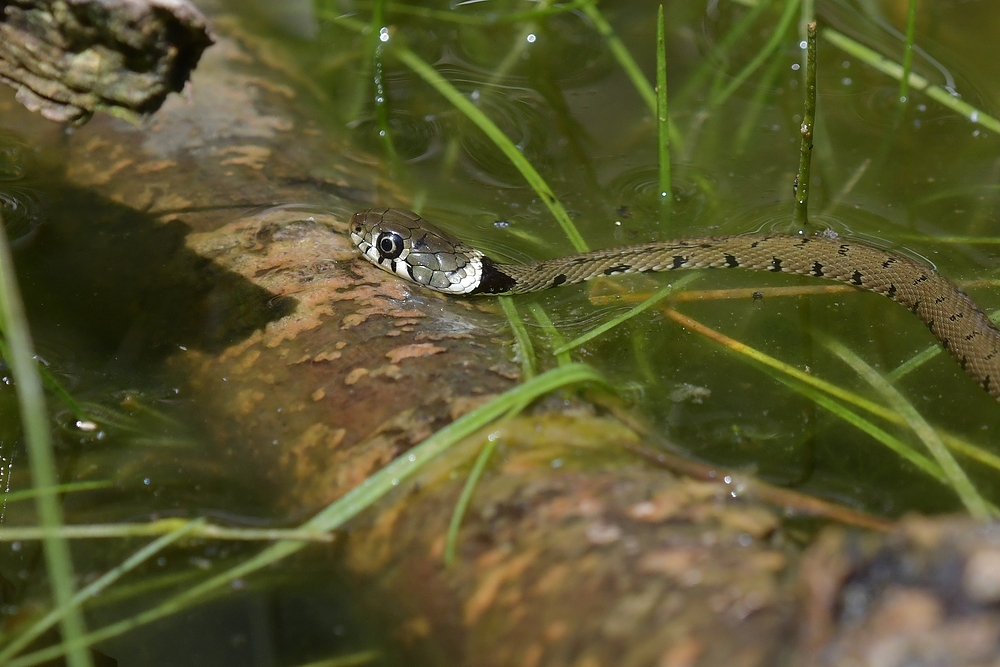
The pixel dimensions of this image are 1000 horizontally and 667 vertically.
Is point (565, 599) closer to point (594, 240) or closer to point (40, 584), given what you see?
point (40, 584)

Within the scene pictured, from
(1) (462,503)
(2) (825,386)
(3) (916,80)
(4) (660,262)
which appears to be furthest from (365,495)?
(3) (916,80)

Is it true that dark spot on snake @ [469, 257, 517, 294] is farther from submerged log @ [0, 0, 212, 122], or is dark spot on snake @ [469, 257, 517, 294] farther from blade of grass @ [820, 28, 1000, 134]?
blade of grass @ [820, 28, 1000, 134]

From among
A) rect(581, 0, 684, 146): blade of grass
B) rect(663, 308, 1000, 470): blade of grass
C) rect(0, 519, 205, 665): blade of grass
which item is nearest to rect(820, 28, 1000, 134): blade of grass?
rect(581, 0, 684, 146): blade of grass

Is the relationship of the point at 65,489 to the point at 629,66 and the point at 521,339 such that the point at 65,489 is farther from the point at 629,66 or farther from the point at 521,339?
the point at 629,66

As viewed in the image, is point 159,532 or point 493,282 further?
point 493,282

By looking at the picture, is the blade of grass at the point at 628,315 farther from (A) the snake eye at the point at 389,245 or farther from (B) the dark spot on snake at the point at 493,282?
(A) the snake eye at the point at 389,245
